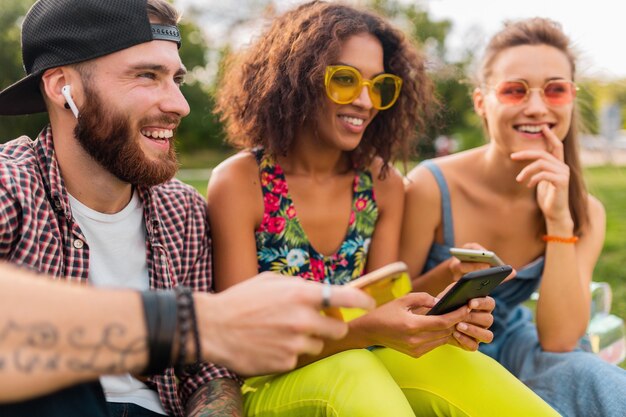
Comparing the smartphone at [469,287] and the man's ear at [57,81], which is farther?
the man's ear at [57,81]

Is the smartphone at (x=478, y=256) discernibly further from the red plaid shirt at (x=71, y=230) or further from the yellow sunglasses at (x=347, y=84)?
the red plaid shirt at (x=71, y=230)

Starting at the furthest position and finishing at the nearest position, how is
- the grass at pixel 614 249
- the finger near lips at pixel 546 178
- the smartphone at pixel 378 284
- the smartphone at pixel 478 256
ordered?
the grass at pixel 614 249, the finger near lips at pixel 546 178, the smartphone at pixel 478 256, the smartphone at pixel 378 284

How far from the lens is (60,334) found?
1.47 meters

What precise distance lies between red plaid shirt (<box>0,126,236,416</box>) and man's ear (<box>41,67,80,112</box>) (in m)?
0.13

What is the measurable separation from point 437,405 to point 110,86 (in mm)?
1749

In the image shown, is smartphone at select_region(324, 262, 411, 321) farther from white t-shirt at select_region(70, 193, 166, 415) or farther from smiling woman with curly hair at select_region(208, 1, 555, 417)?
white t-shirt at select_region(70, 193, 166, 415)

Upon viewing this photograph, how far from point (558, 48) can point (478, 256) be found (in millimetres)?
1309

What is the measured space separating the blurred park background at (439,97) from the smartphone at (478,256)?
111 cm

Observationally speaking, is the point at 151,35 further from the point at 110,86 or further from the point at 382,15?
the point at 382,15

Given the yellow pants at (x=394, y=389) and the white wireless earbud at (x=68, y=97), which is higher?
the white wireless earbud at (x=68, y=97)

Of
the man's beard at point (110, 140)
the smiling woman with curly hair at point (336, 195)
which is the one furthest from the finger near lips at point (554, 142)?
the man's beard at point (110, 140)

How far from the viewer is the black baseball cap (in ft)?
7.97

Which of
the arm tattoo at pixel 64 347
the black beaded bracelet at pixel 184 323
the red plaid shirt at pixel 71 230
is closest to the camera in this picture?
the arm tattoo at pixel 64 347

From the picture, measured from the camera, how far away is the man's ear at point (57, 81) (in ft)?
8.21
